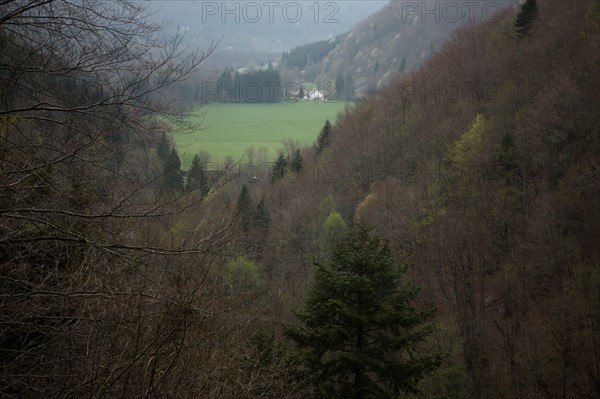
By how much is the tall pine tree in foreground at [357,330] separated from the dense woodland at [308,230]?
0.05 m

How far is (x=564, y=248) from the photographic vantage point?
22.2 metres

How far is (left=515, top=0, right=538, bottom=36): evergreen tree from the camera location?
131 feet

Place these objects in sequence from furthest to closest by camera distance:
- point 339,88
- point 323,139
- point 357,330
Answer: point 339,88 → point 323,139 → point 357,330

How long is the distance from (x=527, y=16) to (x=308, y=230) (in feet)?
86.9

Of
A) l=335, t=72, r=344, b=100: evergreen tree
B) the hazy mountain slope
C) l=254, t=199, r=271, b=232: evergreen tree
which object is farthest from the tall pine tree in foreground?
the hazy mountain slope

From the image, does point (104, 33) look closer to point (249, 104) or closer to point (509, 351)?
point (509, 351)

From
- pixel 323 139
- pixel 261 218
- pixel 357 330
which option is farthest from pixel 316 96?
pixel 357 330

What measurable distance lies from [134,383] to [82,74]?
2.73 metres

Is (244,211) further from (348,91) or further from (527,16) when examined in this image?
(348,91)

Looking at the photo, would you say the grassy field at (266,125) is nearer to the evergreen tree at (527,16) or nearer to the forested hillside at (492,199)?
the forested hillside at (492,199)

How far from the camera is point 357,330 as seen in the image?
8.33 meters

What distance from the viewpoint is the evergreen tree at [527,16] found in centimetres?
3988

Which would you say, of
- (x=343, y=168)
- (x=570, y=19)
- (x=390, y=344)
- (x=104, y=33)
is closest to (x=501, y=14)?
(x=570, y=19)

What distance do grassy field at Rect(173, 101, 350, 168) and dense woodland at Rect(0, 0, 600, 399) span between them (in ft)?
11.8
